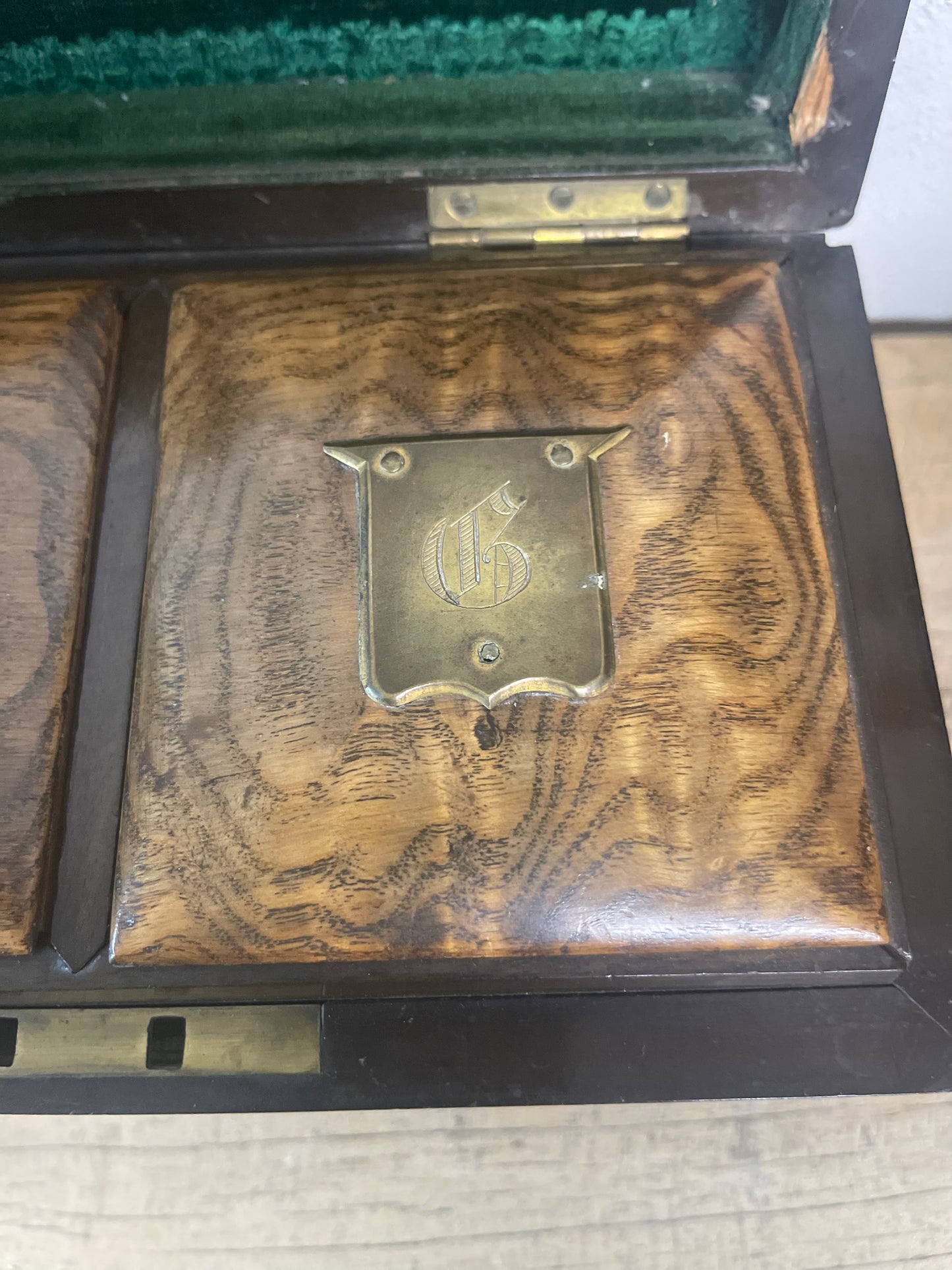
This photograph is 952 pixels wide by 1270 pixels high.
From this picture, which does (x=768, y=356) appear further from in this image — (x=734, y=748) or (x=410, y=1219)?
(x=410, y=1219)

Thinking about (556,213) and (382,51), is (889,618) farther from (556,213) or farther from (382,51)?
(382,51)

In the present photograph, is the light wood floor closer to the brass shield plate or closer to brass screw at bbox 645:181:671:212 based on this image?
the brass shield plate

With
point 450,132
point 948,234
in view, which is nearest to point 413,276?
point 450,132

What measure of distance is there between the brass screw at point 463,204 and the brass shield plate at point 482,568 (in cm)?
18

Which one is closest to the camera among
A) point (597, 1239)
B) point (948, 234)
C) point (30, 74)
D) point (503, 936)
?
point (503, 936)

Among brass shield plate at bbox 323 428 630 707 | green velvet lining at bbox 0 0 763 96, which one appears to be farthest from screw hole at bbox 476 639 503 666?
green velvet lining at bbox 0 0 763 96

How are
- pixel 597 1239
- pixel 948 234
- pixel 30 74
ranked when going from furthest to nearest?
1. pixel 948 234
2. pixel 597 1239
3. pixel 30 74

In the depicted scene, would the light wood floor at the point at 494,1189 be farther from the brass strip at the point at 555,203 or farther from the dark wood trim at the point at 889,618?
the brass strip at the point at 555,203

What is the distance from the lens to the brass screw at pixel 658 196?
0.60 meters

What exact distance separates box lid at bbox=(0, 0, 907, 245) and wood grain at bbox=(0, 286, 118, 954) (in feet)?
0.27

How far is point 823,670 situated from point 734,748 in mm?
73

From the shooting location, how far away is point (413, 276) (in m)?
0.62

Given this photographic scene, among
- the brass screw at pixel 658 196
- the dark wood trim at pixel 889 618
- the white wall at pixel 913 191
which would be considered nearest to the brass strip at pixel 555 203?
the brass screw at pixel 658 196

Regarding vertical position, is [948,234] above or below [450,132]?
above
